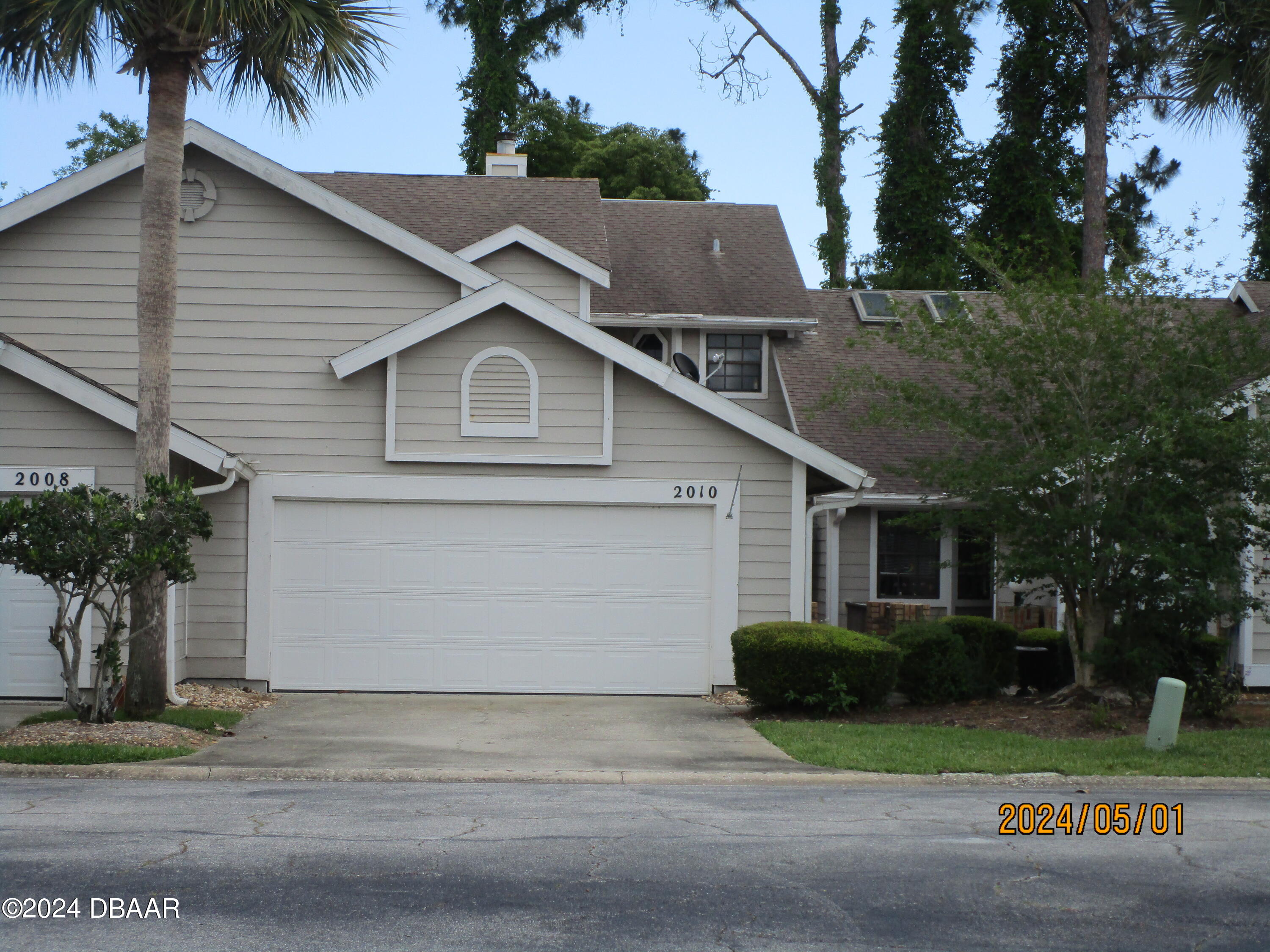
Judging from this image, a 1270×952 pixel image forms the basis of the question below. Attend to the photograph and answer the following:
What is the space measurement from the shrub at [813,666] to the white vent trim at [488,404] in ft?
11.9

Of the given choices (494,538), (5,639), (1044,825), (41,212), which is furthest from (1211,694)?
(41,212)

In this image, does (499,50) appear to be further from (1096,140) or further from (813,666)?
(813,666)

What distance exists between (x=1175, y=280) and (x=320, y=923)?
37.3ft

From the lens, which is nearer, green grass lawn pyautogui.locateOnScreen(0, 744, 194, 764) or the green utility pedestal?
green grass lawn pyautogui.locateOnScreen(0, 744, 194, 764)

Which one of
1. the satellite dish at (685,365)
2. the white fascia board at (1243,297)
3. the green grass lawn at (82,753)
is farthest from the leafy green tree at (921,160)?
the green grass lawn at (82,753)

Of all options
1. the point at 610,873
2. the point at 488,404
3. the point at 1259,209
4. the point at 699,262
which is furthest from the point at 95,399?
the point at 1259,209

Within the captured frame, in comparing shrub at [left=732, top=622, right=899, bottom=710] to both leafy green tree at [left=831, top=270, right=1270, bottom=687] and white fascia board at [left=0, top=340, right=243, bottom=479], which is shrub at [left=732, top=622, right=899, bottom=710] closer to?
leafy green tree at [left=831, top=270, right=1270, bottom=687]

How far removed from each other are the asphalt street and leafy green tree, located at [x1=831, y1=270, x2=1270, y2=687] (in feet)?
12.7

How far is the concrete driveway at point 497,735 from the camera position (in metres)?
10.3

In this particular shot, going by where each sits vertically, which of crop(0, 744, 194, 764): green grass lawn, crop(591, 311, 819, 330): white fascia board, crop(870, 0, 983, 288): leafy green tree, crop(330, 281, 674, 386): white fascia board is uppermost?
crop(870, 0, 983, 288): leafy green tree

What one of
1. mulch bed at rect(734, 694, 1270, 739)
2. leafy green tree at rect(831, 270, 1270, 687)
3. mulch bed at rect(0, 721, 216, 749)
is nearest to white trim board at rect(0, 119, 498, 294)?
leafy green tree at rect(831, 270, 1270, 687)

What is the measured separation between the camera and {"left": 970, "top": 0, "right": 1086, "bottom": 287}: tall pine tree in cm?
3309
